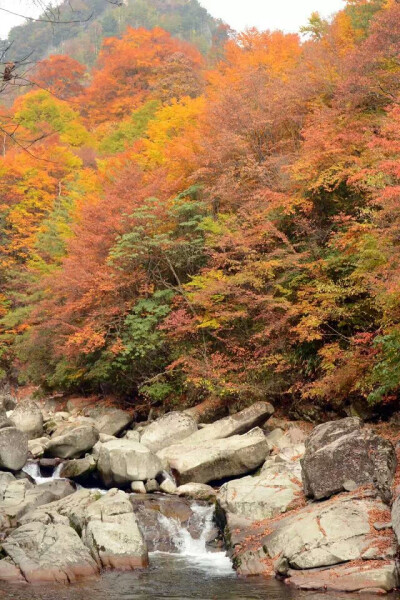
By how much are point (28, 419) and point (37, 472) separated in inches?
137

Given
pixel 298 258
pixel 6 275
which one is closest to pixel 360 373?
pixel 298 258

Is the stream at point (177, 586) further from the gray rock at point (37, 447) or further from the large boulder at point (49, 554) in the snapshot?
the gray rock at point (37, 447)

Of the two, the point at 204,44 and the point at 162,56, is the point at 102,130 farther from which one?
the point at 204,44

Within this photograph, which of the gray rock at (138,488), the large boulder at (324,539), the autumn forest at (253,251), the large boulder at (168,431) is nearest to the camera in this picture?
the large boulder at (324,539)

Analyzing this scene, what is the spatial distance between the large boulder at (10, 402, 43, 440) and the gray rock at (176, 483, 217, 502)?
256 inches

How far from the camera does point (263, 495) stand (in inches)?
408

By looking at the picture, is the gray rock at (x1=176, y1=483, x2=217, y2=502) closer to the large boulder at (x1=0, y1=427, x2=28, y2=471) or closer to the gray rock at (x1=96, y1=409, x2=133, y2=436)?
the large boulder at (x1=0, y1=427, x2=28, y2=471)

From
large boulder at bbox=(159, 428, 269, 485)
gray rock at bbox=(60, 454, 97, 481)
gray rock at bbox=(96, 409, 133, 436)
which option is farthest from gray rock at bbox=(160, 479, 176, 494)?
gray rock at bbox=(96, 409, 133, 436)

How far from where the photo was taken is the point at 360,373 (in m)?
12.0

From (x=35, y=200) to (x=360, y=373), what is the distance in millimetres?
22266

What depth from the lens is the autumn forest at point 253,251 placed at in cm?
1282

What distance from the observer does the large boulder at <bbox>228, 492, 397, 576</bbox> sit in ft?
26.2

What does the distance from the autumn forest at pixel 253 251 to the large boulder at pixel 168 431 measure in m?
1.18

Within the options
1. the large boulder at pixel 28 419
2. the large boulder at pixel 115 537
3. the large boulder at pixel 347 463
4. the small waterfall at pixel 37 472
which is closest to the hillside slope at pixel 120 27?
the large boulder at pixel 28 419
